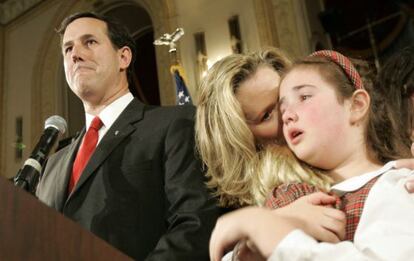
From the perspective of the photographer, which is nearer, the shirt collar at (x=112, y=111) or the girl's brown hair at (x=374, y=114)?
the girl's brown hair at (x=374, y=114)

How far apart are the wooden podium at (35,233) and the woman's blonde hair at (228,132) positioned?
0.64 metres

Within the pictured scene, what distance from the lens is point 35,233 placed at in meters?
0.70

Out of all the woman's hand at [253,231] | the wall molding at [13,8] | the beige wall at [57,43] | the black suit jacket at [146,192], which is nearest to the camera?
the woman's hand at [253,231]

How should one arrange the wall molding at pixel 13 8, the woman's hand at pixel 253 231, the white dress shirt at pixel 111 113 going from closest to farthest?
the woman's hand at pixel 253 231
the white dress shirt at pixel 111 113
the wall molding at pixel 13 8

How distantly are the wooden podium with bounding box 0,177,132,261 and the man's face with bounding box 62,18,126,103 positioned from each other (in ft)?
3.86

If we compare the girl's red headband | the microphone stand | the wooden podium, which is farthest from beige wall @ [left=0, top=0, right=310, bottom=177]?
the wooden podium

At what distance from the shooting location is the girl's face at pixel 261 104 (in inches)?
55.9

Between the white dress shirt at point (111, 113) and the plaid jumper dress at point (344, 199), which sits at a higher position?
the white dress shirt at point (111, 113)

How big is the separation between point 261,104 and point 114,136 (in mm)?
546

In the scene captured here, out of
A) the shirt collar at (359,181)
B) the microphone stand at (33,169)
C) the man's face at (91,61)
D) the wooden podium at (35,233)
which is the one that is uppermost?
the man's face at (91,61)

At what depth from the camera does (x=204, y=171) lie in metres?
1.60

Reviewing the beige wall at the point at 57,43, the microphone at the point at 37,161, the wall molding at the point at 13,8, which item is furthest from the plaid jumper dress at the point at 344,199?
the wall molding at the point at 13,8

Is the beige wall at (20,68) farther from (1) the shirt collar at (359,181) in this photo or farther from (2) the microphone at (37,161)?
(1) the shirt collar at (359,181)

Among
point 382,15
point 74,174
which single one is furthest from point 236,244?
point 382,15
